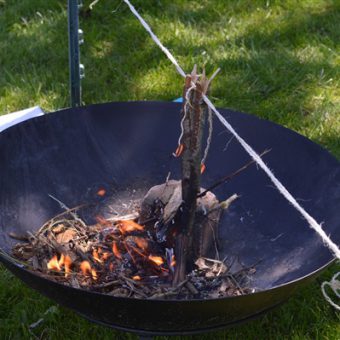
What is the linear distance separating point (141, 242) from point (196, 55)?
1721 mm

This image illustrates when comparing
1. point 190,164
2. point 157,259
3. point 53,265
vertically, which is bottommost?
point 157,259

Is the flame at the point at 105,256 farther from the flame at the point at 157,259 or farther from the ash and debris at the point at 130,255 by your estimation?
the flame at the point at 157,259

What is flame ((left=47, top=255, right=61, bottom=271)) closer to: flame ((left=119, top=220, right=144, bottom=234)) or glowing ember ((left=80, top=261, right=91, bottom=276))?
glowing ember ((left=80, top=261, right=91, bottom=276))

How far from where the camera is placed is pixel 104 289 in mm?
1649

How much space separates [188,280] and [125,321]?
34 centimetres

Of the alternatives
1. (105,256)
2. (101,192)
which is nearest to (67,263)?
(105,256)

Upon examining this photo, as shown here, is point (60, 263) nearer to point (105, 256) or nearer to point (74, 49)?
point (105, 256)

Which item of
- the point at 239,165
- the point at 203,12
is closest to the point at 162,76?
the point at 203,12

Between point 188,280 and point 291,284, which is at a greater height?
point 291,284

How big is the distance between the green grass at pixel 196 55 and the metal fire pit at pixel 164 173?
836 mm

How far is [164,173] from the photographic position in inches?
80.9

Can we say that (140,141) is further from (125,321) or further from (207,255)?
(125,321)

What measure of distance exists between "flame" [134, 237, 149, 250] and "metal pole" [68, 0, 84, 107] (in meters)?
0.91

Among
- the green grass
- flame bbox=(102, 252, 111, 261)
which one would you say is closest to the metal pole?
the green grass
